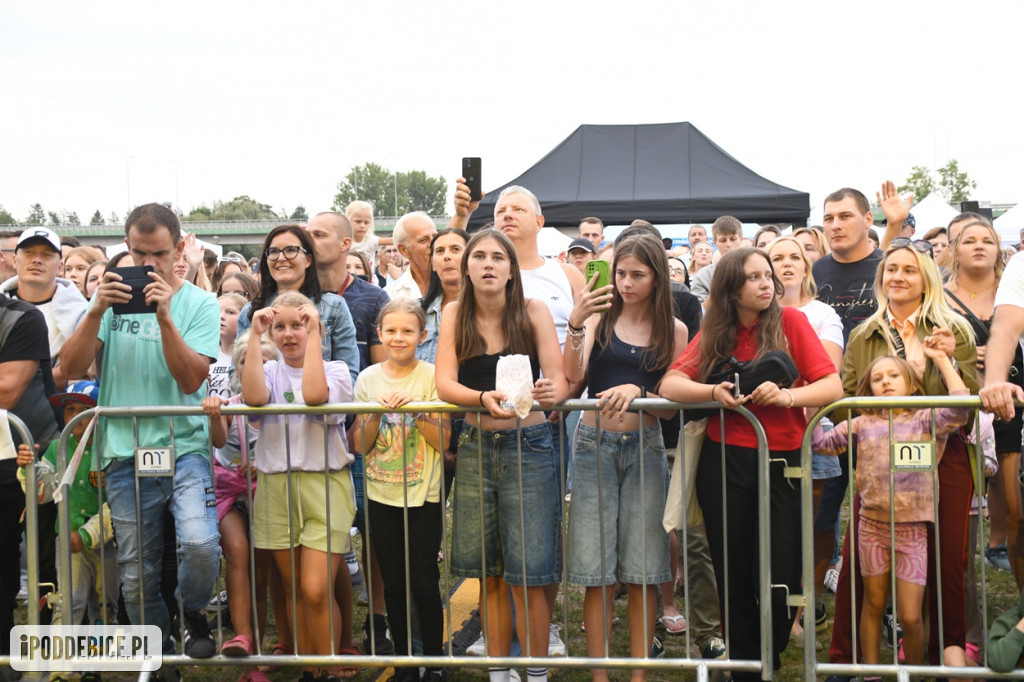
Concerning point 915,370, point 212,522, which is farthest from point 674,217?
point 212,522

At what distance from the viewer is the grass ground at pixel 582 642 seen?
4945 millimetres

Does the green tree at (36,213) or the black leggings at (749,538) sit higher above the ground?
the green tree at (36,213)

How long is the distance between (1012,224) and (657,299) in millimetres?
15247

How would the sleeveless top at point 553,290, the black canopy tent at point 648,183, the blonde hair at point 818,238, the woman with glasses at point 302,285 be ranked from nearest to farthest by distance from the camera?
the woman with glasses at point 302,285 < the sleeveless top at point 553,290 < the blonde hair at point 818,238 < the black canopy tent at point 648,183

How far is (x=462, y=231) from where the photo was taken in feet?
18.6

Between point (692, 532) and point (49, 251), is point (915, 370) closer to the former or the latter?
point (692, 532)

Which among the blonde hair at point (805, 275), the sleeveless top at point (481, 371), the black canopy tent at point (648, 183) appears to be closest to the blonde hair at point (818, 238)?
the blonde hair at point (805, 275)

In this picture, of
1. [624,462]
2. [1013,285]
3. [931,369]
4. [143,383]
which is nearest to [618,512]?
[624,462]

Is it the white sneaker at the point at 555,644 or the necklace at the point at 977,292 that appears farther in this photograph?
the necklace at the point at 977,292

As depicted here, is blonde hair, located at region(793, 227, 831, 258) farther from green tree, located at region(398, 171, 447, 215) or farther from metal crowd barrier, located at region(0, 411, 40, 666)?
green tree, located at region(398, 171, 447, 215)

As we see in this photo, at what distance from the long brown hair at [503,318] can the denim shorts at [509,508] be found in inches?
15.4

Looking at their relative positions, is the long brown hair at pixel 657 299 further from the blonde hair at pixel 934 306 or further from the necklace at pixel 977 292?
the necklace at pixel 977 292

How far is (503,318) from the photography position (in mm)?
4574

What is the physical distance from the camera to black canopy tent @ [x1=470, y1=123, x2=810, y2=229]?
12.6 meters
